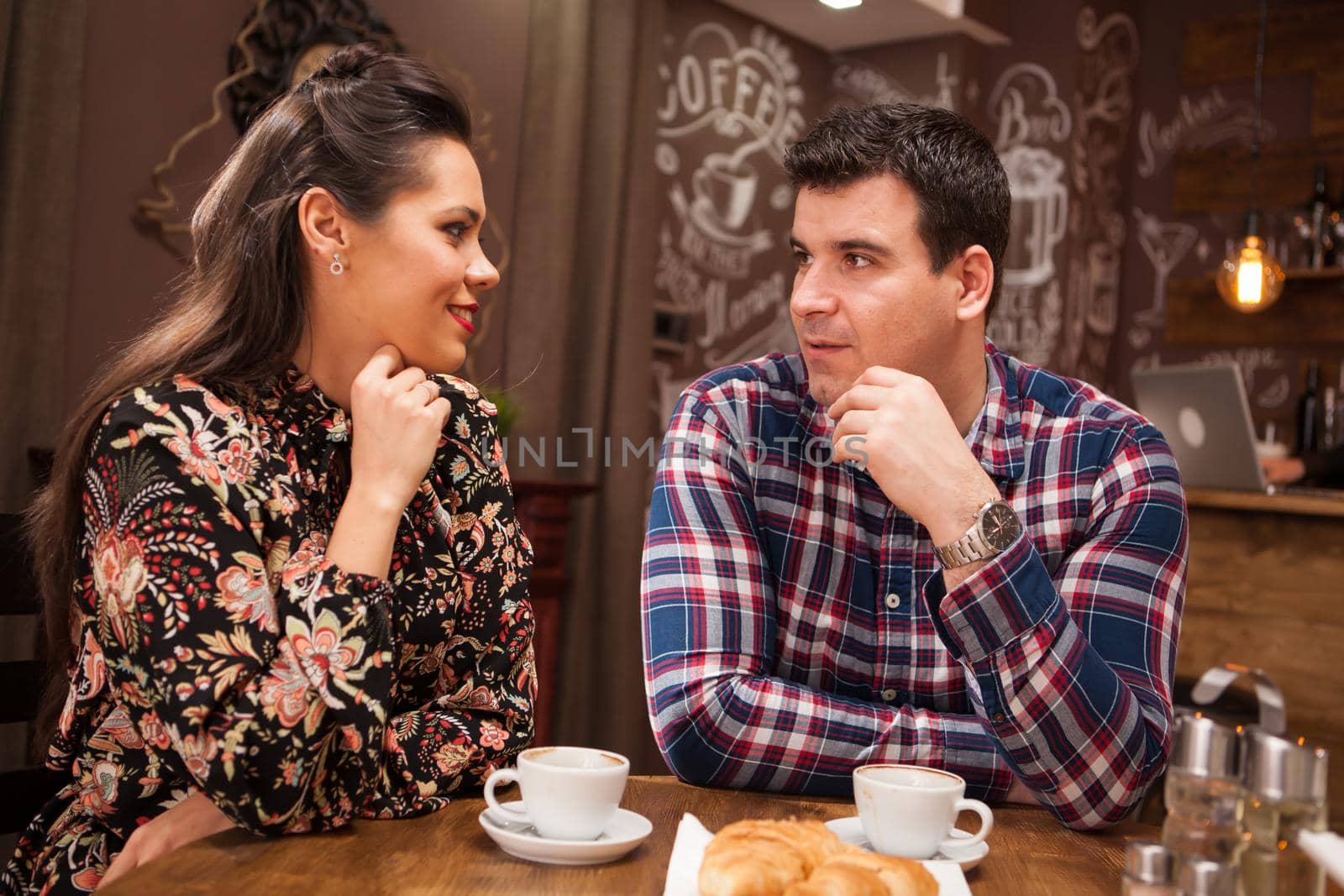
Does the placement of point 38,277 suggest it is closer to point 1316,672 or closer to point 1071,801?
point 1071,801

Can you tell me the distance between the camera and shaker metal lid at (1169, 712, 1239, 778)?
0.77 metres

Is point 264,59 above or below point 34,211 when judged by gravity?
above

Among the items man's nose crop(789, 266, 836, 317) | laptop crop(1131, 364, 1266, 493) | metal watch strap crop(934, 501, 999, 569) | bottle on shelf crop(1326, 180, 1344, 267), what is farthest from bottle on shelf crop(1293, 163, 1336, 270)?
metal watch strap crop(934, 501, 999, 569)

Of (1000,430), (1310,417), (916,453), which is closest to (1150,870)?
(916,453)

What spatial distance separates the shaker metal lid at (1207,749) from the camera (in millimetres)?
771

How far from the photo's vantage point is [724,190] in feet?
15.1

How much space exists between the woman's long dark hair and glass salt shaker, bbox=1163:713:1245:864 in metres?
1.04

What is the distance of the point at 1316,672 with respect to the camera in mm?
3387

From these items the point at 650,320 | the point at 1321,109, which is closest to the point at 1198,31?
the point at 1321,109

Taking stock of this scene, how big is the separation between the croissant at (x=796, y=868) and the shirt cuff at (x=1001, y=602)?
1.50 feet

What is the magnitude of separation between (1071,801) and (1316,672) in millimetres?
2542

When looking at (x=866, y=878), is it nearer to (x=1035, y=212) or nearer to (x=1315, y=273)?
(x=1035, y=212)

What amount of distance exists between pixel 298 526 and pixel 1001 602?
2.51ft

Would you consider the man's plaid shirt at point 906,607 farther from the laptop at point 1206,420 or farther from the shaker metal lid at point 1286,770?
the laptop at point 1206,420
